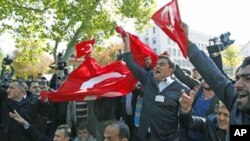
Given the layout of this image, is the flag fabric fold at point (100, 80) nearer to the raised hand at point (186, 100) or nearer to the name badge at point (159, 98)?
the name badge at point (159, 98)

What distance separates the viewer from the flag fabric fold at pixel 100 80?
5.62 m

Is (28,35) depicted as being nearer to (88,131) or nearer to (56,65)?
(56,65)

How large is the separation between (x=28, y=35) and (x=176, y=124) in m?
13.6

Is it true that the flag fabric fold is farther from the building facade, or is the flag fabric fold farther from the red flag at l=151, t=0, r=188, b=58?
the building facade

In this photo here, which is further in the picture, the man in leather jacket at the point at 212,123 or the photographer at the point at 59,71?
the photographer at the point at 59,71

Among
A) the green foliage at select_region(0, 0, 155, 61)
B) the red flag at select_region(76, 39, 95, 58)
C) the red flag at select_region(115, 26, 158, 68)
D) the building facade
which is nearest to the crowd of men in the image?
the red flag at select_region(115, 26, 158, 68)

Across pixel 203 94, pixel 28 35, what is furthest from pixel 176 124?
pixel 28 35

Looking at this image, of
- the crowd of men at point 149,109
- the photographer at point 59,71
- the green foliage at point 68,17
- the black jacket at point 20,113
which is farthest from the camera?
the green foliage at point 68,17

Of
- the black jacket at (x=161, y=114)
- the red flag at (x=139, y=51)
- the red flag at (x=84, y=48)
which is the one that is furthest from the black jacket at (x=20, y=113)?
the black jacket at (x=161, y=114)

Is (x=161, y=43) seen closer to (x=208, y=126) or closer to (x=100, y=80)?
(x=100, y=80)

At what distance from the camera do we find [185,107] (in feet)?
10.4

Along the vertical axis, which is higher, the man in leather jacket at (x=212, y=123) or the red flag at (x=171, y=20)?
the red flag at (x=171, y=20)

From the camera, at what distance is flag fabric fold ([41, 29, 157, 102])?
18.4 feet

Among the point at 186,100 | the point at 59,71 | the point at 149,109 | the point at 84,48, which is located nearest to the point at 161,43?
the point at 59,71
